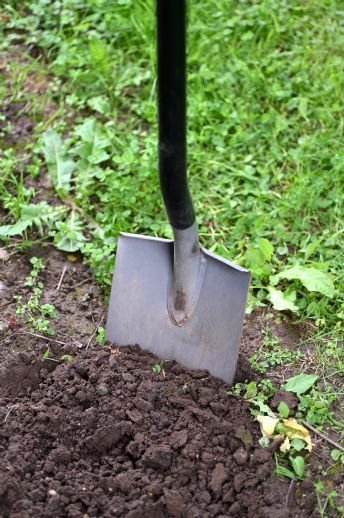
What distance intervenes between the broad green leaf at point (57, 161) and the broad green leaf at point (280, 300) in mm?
967

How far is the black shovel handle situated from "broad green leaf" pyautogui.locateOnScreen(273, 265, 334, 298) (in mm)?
591

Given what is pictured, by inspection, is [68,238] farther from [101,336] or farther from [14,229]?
[101,336]

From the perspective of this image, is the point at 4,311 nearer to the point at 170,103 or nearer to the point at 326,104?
the point at 170,103

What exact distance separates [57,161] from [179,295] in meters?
1.08

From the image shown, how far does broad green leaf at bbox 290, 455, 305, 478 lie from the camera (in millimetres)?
2230

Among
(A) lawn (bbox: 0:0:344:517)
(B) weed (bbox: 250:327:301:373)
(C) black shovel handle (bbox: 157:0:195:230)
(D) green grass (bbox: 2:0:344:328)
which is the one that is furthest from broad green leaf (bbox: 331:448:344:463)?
(C) black shovel handle (bbox: 157:0:195:230)

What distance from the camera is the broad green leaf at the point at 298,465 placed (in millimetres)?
2230

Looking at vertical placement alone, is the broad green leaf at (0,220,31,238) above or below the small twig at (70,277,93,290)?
above

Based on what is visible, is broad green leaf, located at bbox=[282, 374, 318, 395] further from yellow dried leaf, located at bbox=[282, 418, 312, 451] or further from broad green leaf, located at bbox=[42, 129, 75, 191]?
broad green leaf, located at bbox=[42, 129, 75, 191]

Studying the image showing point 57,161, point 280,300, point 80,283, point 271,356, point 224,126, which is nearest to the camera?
point 271,356

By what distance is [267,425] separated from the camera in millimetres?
2318

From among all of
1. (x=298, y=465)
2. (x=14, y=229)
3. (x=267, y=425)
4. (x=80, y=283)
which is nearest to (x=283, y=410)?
(x=267, y=425)

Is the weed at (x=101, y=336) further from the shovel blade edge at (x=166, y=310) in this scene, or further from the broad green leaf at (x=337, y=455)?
the broad green leaf at (x=337, y=455)

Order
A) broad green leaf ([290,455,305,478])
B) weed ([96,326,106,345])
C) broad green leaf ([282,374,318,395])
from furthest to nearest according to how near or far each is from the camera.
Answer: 1. weed ([96,326,106,345])
2. broad green leaf ([282,374,318,395])
3. broad green leaf ([290,455,305,478])
